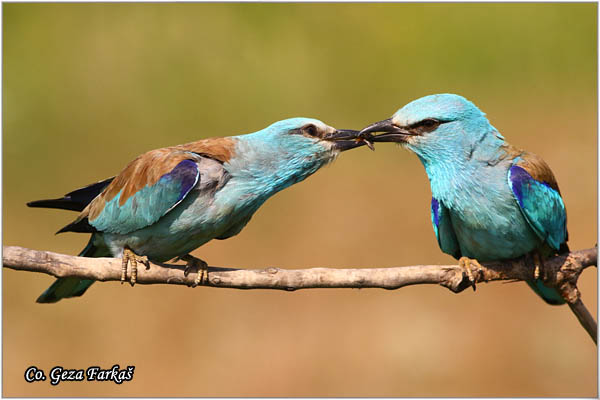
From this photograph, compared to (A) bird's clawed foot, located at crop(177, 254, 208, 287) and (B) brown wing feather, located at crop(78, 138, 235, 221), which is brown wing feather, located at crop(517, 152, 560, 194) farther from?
(A) bird's clawed foot, located at crop(177, 254, 208, 287)

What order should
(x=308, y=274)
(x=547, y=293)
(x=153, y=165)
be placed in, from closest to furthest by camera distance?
(x=308, y=274)
(x=153, y=165)
(x=547, y=293)

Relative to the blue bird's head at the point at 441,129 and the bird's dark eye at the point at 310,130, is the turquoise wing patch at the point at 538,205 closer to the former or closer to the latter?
the blue bird's head at the point at 441,129

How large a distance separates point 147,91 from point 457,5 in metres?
3.89

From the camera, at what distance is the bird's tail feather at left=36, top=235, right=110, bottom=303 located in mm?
4301

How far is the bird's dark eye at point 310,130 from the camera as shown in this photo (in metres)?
4.00

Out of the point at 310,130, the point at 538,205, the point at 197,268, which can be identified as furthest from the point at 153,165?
the point at 538,205

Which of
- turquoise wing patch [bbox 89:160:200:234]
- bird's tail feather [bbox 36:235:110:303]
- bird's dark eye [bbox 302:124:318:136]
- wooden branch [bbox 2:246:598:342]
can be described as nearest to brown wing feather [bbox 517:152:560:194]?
wooden branch [bbox 2:246:598:342]

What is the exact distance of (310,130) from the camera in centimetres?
401

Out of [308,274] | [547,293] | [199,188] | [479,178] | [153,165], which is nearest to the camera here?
[308,274]

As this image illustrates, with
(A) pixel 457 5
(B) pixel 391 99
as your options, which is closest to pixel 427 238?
(B) pixel 391 99

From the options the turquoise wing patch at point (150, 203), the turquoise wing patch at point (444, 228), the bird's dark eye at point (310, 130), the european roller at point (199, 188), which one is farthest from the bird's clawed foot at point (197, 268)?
the turquoise wing patch at point (444, 228)

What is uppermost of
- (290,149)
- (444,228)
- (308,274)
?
(290,149)

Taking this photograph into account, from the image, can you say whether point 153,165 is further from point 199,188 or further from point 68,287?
point 68,287

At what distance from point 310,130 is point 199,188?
2.43 feet
